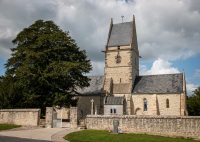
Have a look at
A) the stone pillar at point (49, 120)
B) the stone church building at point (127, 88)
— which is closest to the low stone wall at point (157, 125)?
the stone pillar at point (49, 120)

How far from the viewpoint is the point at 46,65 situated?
34.5 metres

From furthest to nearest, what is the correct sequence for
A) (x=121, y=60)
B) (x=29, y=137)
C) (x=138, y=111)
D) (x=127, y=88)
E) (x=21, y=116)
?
(x=121, y=60), (x=127, y=88), (x=138, y=111), (x=21, y=116), (x=29, y=137)

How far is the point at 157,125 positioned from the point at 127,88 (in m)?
24.3

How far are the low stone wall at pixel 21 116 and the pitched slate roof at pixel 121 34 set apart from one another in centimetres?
2767

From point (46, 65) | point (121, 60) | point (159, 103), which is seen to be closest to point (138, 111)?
point (159, 103)

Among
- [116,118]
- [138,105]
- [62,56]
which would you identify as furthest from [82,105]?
[116,118]

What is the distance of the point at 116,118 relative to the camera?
24.1 m

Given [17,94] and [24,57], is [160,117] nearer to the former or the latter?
[17,94]

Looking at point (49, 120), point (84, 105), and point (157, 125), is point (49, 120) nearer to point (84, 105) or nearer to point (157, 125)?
point (157, 125)

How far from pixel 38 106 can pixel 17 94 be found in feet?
10.8

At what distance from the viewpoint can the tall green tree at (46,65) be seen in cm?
3278

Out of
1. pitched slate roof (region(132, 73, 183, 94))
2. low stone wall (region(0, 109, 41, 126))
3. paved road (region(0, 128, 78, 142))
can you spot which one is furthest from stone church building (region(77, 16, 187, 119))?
paved road (region(0, 128, 78, 142))

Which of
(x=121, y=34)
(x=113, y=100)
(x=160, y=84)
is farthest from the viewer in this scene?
(x=121, y=34)

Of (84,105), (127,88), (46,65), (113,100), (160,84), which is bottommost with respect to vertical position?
(84,105)
